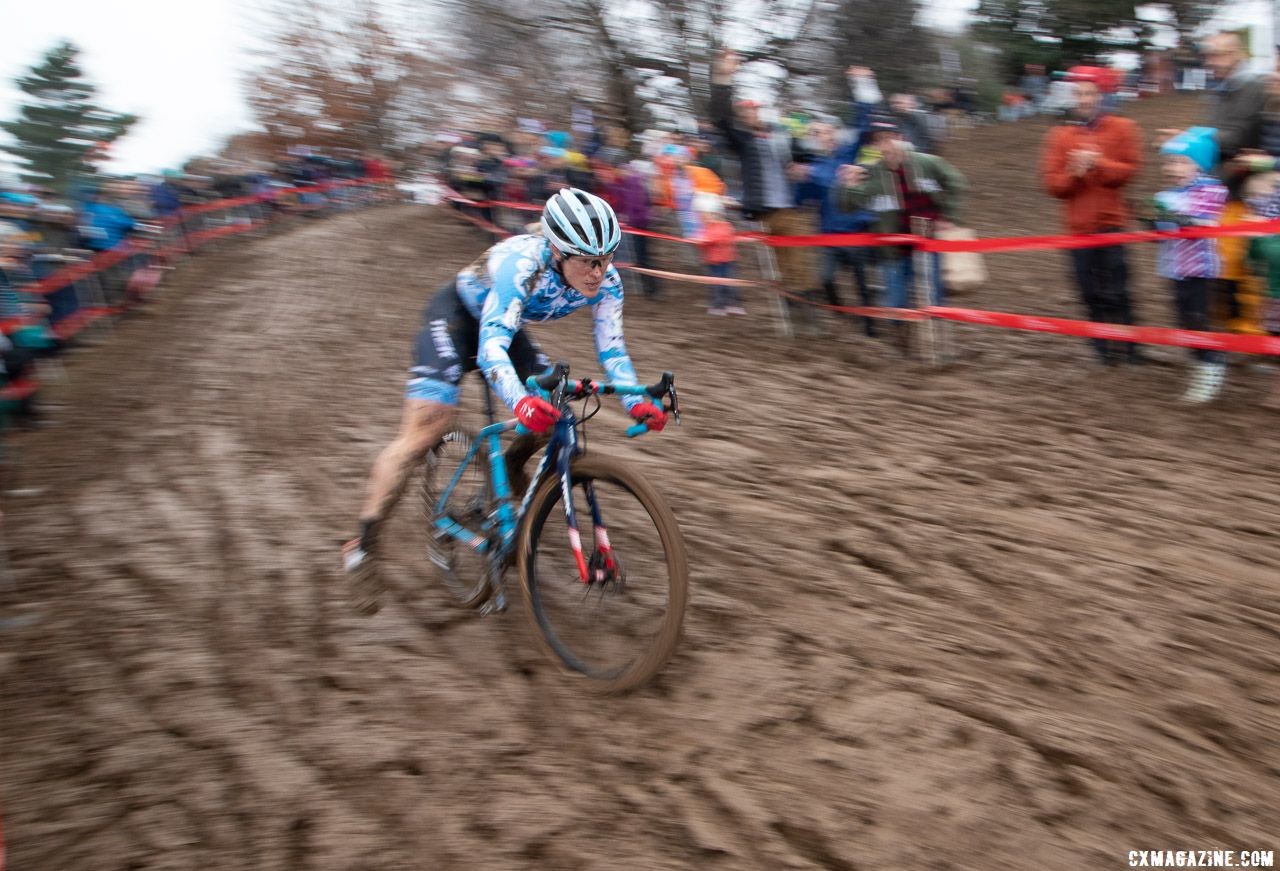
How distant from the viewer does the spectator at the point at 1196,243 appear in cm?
663

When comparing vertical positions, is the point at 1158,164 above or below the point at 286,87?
below

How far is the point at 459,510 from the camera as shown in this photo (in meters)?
4.73

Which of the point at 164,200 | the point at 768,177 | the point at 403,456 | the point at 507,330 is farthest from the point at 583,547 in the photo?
the point at 164,200

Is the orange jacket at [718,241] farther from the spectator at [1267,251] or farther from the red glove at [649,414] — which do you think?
the red glove at [649,414]

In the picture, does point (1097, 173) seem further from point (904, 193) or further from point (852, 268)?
point (852, 268)

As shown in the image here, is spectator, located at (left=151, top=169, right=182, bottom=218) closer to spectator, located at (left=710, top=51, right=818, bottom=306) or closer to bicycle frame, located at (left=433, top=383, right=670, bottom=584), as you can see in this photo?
spectator, located at (left=710, top=51, right=818, bottom=306)

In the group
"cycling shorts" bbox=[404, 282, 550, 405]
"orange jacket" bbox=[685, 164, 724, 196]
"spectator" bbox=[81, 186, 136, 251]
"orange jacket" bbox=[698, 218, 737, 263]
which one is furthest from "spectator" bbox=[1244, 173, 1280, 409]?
"spectator" bbox=[81, 186, 136, 251]

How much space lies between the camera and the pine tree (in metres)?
56.1

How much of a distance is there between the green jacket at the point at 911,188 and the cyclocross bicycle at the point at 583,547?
489 centimetres

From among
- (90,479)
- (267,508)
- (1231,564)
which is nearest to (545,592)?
(267,508)

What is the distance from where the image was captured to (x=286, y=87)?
3531 cm

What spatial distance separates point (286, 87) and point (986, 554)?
119 feet

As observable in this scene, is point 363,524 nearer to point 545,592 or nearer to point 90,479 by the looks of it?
point 545,592

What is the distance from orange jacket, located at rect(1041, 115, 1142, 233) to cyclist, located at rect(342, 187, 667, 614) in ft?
14.4
